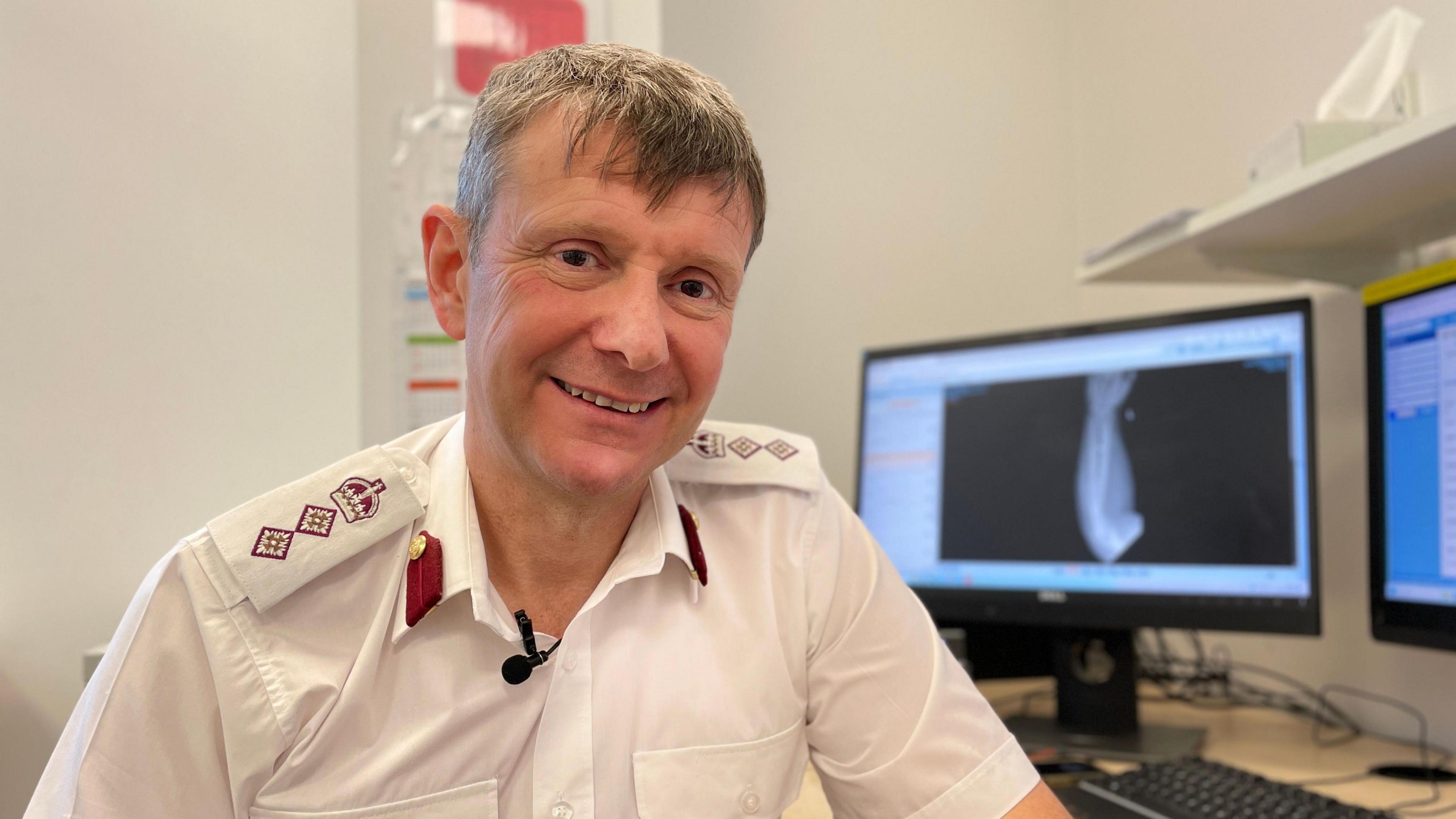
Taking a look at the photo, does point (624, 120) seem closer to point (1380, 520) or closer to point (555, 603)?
point (555, 603)

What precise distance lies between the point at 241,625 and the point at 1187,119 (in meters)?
1.74

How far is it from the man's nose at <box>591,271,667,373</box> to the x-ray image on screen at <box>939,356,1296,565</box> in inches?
32.8

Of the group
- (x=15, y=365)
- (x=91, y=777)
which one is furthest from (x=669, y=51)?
(x=91, y=777)

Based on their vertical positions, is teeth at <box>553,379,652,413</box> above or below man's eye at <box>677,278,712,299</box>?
below

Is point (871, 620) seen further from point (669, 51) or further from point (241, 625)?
point (669, 51)

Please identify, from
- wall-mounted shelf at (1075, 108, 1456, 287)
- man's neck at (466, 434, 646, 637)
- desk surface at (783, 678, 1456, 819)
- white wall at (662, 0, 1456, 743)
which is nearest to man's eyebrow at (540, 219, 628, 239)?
man's neck at (466, 434, 646, 637)

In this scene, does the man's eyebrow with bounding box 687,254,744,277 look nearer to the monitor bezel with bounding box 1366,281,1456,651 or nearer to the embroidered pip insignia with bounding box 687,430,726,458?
→ the embroidered pip insignia with bounding box 687,430,726,458

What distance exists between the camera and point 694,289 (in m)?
0.87

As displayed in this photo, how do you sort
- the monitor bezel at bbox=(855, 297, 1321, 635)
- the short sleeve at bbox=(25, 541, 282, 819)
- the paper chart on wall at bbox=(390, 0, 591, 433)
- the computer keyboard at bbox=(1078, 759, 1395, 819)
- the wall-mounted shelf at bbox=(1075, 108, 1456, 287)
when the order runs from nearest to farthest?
the short sleeve at bbox=(25, 541, 282, 819) < the computer keyboard at bbox=(1078, 759, 1395, 819) < the wall-mounted shelf at bbox=(1075, 108, 1456, 287) < the monitor bezel at bbox=(855, 297, 1321, 635) < the paper chart on wall at bbox=(390, 0, 591, 433)

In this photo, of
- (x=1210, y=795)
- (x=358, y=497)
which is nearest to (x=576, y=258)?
(x=358, y=497)

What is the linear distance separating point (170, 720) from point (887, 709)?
23.8 inches

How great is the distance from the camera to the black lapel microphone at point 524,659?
0.82 m

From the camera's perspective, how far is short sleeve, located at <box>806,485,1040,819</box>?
0.90 m

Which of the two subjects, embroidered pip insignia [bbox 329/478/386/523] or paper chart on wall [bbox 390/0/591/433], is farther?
paper chart on wall [bbox 390/0/591/433]
